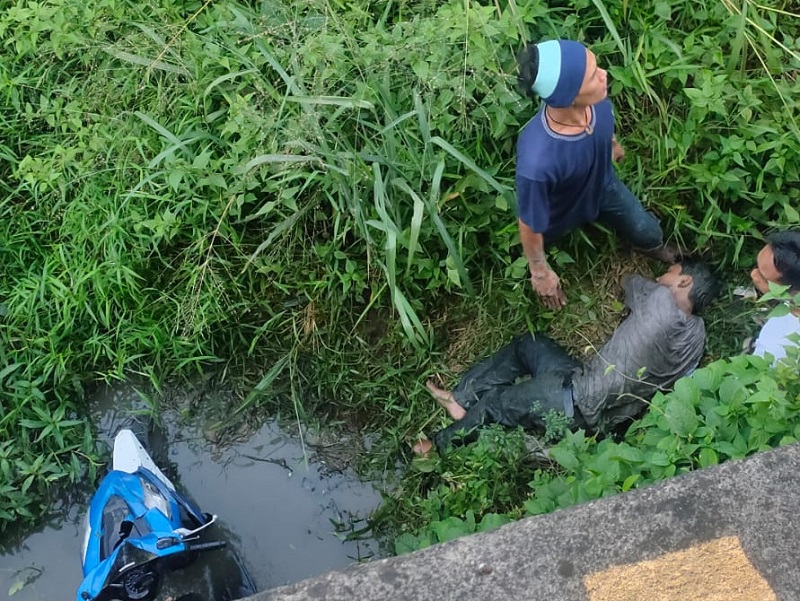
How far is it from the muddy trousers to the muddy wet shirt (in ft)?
0.27

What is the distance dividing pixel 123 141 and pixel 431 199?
54.6 inches

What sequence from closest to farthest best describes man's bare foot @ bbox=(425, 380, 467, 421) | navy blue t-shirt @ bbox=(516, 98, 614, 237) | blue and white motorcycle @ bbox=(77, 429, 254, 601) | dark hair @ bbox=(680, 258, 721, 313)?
navy blue t-shirt @ bbox=(516, 98, 614, 237) → blue and white motorcycle @ bbox=(77, 429, 254, 601) → dark hair @ bbox=(680, 258, 721, 313) → man's bare foot @ bbox=(425, 380, 467, 421)

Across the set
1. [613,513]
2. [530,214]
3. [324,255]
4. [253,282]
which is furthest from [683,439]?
[253,282]

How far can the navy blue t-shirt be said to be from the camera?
227 cm

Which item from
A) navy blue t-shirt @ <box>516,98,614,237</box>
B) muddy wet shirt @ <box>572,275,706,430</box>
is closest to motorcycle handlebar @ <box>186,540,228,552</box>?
muddy wet shirt @ <box>572,275,706,430</box>

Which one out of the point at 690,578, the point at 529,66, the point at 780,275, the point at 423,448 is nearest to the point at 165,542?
the point at 423,448

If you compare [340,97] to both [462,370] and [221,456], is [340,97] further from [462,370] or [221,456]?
[221,456]

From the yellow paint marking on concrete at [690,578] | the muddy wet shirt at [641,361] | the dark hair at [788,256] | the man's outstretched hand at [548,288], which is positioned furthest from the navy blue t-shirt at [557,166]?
the yellow paint marking on concrete at [690,578]

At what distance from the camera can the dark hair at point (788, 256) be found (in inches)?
95.8

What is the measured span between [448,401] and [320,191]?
39.9 inches

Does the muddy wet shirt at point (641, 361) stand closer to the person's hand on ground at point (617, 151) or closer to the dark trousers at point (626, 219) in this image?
the dark trousers at point (626, 219)

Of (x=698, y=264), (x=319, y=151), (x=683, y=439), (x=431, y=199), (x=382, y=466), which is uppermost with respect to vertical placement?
(x=319, y=151)

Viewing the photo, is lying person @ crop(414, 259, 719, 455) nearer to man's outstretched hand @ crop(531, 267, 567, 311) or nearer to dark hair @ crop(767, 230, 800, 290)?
man's outstretched hand @ crop(531, 267, 567, 311)

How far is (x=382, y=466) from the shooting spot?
2.92 m
